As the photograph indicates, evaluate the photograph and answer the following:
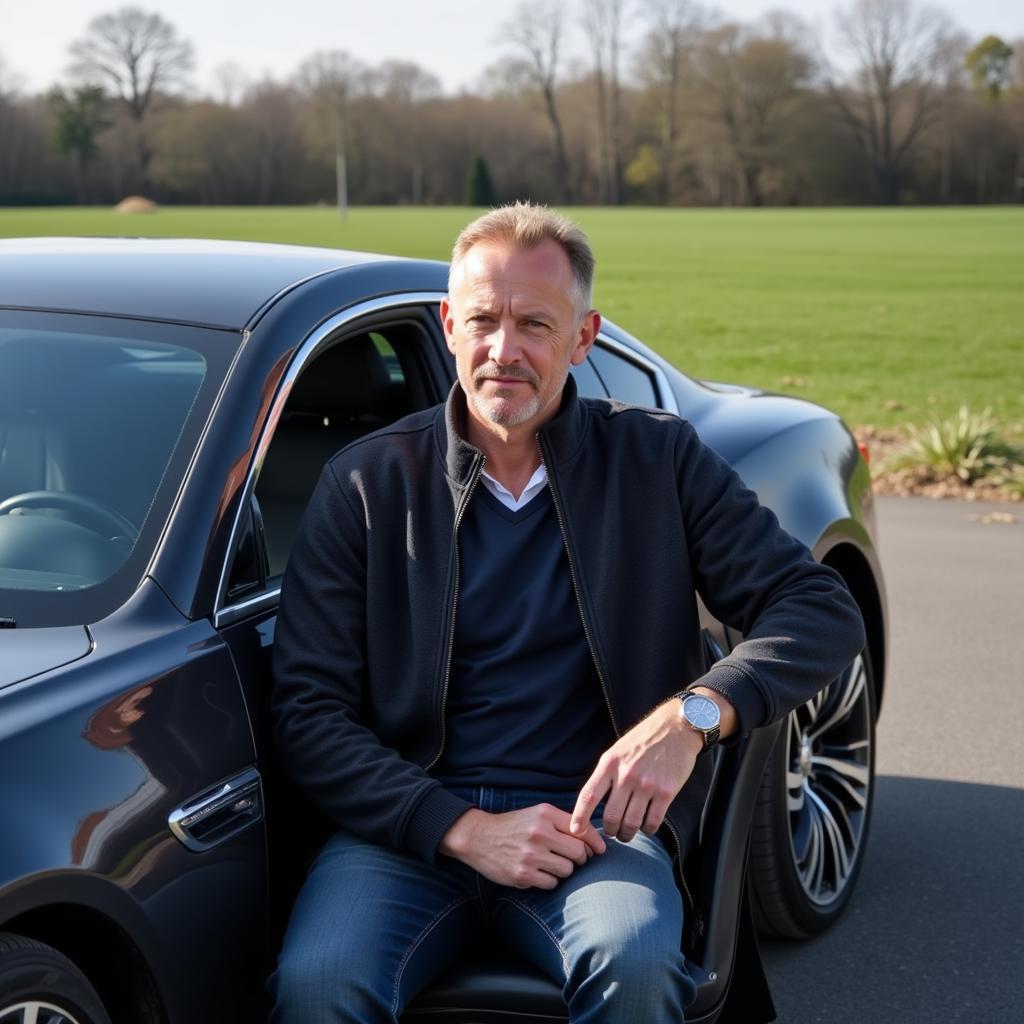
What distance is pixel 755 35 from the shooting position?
143750 millimetres

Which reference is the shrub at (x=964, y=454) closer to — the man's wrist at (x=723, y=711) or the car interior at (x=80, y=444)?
the man's wrist at (x=723, y=711)

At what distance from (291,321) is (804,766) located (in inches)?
71.1

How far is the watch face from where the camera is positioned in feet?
8.60

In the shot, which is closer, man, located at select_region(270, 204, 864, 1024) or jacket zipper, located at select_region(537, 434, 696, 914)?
man, located at select_region(270, 204, 864, 1024)

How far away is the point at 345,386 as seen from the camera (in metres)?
3.75

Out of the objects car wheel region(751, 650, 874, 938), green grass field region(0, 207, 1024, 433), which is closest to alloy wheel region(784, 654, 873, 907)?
car wheel region(751, 650, 874, 938)

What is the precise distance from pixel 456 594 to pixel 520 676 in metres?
0.19

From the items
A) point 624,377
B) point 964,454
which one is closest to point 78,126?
point 964,454

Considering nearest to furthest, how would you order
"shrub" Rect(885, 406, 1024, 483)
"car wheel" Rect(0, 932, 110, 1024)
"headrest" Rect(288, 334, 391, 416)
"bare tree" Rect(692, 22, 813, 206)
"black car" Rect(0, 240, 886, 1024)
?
"car wheel" Rect(0, 932, 110, 1024) < "black car" Rect(0, 240, 886, 1024) < "headrest" Rect(288, 334, 391, 416) < "shrub" Rect(885, 406, 1024, 483) < "bare tree" Rect(692, 22, 813, 206)

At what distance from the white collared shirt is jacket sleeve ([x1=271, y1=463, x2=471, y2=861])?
1.01 feet

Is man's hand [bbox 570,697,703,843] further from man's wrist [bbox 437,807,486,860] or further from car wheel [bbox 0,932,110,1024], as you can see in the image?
car wheel [bbox 0,932,110,1024]

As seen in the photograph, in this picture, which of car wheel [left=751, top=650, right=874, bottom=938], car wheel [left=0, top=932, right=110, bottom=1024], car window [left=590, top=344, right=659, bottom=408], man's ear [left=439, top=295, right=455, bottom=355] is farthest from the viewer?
car window [left=590, top=344, right=659, bottom=408]

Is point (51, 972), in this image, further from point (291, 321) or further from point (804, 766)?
point (804, 766)

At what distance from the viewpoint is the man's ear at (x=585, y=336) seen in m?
2.96
